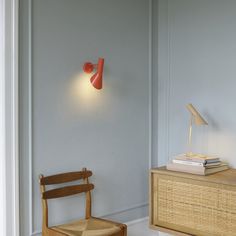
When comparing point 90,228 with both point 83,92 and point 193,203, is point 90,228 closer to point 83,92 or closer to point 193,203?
point 193,203

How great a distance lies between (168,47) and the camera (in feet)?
11.1

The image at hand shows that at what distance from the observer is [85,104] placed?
9.70 ft

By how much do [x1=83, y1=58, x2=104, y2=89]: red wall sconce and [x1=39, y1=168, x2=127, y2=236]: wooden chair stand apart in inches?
25.7

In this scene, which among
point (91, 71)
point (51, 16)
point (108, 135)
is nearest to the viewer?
point (51, 16)

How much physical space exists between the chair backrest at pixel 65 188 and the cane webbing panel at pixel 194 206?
51 centimetres

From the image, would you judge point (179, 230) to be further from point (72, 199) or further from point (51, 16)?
point (51, 16)

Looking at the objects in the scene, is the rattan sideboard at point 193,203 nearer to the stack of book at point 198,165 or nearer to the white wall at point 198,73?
the stack of book at point 198,165

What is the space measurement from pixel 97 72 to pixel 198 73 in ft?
2.88

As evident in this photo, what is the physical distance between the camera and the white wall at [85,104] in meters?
2.63

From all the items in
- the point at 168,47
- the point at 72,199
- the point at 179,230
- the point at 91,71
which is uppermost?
the point at 168,47

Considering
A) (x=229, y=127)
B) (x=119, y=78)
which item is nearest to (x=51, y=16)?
(x=119, y=78)

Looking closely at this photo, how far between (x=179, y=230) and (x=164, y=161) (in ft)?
2.52

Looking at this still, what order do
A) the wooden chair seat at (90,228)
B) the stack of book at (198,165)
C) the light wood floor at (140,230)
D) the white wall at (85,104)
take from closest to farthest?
the wooden chair seat at (90,228), the white wall at (85,104), the stack of book at (198,165), the light wood floor at (140,230)

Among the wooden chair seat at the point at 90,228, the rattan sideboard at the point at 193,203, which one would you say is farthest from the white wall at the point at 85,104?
the rattan sideboard at the point at 193,203
